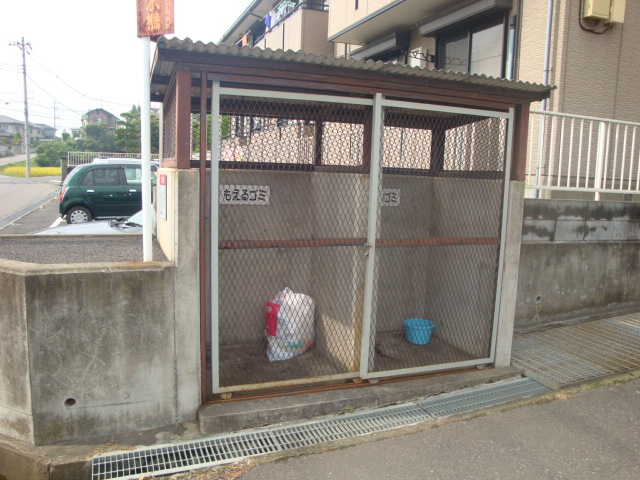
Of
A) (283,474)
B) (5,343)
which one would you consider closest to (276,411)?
(283,474)

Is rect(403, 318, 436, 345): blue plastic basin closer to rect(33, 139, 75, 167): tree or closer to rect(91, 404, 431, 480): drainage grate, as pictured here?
rect(91, 404, 431, 480): drainage grate

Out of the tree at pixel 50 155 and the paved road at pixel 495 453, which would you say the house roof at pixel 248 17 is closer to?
the paved road at pixel 495 453

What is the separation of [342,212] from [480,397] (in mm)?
1922

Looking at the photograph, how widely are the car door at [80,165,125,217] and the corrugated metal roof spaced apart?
844 centimetres

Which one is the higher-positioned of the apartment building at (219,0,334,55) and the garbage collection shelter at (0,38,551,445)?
the apartment building at (219,0,334,55)

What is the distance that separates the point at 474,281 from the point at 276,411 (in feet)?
7.55

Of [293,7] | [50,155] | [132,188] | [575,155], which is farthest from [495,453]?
[50,155]

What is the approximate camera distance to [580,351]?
4820 mm

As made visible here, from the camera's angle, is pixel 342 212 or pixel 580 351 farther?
pixel 580 351

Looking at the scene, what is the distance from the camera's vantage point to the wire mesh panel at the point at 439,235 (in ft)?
14.3

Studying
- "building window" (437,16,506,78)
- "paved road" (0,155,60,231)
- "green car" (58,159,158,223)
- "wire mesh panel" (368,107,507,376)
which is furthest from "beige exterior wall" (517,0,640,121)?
"paved road" (0,155,60,231)

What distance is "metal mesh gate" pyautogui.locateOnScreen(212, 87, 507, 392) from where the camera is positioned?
3.98 meters

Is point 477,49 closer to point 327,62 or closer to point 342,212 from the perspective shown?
point 342,212

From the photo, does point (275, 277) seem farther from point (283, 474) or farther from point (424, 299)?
point (283, 474)
